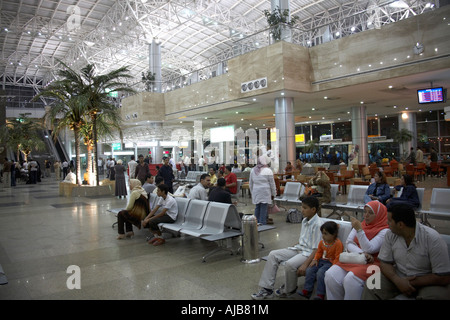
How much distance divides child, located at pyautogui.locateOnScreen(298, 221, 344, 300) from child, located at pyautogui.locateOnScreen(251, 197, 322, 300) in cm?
9

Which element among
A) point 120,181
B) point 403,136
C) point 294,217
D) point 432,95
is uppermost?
point 432,95

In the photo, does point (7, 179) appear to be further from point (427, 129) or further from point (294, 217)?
point (427, 129)

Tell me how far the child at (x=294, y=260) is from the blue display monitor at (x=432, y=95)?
12.5m

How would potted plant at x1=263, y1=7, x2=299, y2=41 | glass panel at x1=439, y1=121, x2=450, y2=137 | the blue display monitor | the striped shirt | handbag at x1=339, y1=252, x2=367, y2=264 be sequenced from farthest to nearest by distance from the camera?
glass panel at x1=439, y1=121, x2=450, y2=137
potted plant at x1=263, y1=7, x2=299, y2=41
the blue display monitor
the striped shirt
handbag at x1=339, y1=252, x2=367, y2=264

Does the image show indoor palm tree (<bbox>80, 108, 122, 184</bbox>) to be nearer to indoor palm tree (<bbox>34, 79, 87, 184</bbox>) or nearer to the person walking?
indoor palm tree (<bbox>34, 79, 87, 184</bbox>)

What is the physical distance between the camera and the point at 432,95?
1385cm

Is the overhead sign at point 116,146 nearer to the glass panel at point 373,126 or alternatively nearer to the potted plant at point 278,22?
the glass panel at point 373,126

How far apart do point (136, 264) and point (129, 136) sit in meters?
27.6

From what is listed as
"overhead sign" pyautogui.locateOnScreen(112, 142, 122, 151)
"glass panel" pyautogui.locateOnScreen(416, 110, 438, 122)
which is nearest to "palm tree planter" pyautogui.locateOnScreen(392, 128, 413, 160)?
"glass panel" pyautogui.locateOnScreen(416, 110, 438, 122)

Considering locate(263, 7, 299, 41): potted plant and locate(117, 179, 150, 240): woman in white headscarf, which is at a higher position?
locate(263, 7, 299, 41): potted plant

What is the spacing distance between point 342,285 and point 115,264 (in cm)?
359

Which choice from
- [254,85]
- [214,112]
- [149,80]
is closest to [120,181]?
[254,85]

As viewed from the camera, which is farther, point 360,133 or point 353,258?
point 360,133

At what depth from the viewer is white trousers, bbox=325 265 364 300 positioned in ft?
10.2
